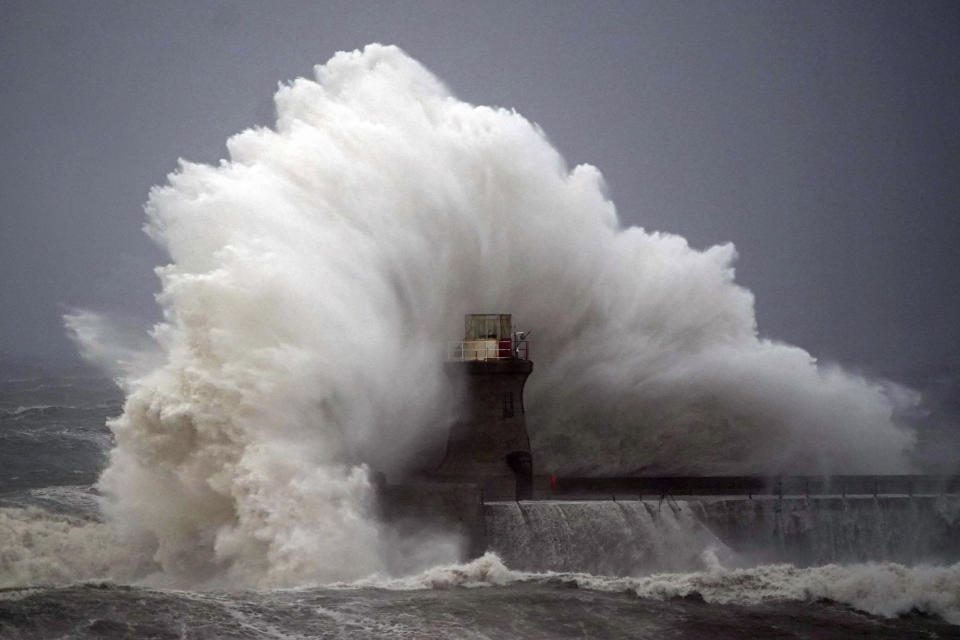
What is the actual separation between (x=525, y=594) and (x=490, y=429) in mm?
5171

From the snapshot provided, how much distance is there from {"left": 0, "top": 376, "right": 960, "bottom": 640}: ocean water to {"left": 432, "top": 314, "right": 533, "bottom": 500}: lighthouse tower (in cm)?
175

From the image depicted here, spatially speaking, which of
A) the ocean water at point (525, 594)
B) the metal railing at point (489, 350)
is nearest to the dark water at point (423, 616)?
the ocean water at point (525, 594)

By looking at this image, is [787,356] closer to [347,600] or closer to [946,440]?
[946,440]

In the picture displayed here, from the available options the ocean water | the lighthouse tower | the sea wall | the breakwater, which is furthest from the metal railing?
the ocean water

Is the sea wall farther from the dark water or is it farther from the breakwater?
the dark water

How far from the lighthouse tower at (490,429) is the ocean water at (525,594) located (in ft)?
5.76

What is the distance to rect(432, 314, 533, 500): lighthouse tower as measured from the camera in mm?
22422

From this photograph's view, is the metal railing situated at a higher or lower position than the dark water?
higher

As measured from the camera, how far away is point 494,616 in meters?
16.5

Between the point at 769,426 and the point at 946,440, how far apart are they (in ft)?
25.1

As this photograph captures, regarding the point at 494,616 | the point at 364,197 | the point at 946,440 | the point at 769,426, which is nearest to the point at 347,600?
the point at 494,616

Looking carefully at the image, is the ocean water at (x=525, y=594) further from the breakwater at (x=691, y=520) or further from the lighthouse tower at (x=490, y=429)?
the lighthouse tower at (x=490, y=429)

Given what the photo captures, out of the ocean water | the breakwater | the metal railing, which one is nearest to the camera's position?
the ocean water

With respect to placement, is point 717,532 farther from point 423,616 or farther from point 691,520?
point 423,616
